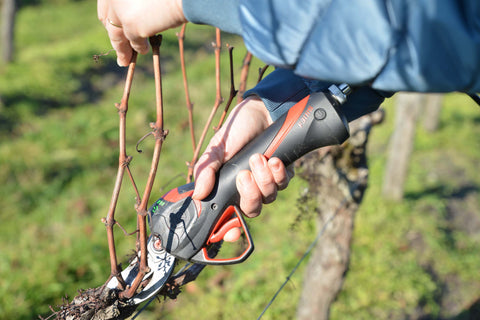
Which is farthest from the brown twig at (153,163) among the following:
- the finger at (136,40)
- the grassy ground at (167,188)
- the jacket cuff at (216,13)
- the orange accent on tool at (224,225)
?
the grassy ground at (167,188)

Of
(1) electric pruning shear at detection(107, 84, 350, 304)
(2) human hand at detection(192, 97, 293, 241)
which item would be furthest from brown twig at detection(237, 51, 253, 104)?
(1) electric pruning shear at detection(107, 84, 350, 304)

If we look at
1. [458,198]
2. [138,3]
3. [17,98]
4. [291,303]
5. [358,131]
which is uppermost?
[138,3]

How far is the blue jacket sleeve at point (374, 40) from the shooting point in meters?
0.80

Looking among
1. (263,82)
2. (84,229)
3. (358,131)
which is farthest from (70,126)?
(263,82)

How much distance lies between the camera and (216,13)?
955 mm

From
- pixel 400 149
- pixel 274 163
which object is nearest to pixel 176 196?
pixel 274 163

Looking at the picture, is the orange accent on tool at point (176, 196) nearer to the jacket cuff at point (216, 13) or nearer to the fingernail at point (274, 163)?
the fingernail at point (274, 163)

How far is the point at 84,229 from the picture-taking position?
3936 millimetres

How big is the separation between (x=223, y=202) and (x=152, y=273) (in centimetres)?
30

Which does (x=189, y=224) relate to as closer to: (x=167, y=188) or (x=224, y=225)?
(x=224, y=225)

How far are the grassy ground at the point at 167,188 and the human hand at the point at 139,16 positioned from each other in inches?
30.0

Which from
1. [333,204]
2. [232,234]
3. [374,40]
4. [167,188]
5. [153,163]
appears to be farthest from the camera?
[167,188]

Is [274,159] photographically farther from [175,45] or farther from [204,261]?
[175,45]

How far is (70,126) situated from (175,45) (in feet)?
15.2
